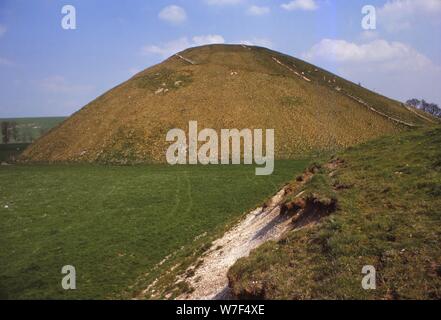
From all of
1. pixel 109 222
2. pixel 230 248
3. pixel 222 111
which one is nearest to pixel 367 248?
pixel 230 248

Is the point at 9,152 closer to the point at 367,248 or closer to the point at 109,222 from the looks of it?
the point at 109,222

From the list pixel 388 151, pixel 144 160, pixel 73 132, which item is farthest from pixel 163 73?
pixel 388 151

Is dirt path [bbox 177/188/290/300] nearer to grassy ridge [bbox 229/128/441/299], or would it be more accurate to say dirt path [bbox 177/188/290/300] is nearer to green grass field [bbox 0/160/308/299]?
grassy ridge [bbox 229/128/441/299]

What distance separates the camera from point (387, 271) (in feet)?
34.4

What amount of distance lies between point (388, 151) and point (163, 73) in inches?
3012

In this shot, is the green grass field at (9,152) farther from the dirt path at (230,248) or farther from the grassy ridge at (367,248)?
the grassy ridge at (367,248)

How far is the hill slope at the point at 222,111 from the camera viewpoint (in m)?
68.0

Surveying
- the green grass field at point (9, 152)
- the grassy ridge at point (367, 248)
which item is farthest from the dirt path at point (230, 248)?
the green grass field at point (9, 152)

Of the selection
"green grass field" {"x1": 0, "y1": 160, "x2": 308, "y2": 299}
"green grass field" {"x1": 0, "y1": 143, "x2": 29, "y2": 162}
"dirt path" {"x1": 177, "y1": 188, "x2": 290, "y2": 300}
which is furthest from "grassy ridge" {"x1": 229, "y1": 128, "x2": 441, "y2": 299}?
"green grass field" {"x1": 0, "y1": 143, "x2": 29, "y2": 162}

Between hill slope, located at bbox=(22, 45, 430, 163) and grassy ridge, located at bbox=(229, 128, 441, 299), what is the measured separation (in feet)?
154
